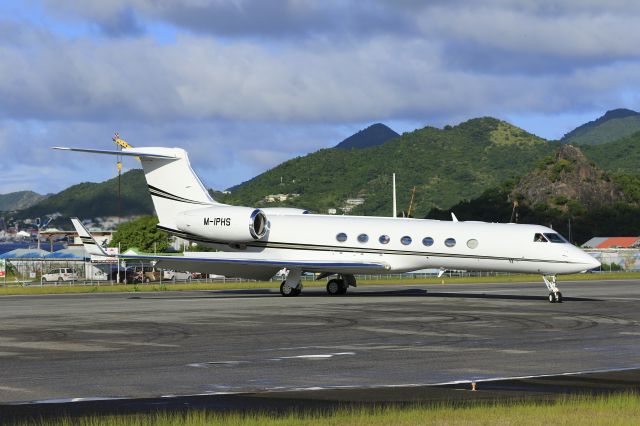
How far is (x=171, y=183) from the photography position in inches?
1630

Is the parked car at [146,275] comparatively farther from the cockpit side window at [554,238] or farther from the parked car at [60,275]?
the cockpit side window at [554,238]

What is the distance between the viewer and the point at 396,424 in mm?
10570

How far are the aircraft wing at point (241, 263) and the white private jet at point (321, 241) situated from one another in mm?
38

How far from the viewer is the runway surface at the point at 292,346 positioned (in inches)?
568

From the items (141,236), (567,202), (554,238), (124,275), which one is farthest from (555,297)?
(567,202)

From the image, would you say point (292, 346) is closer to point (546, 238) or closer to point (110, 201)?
point (546, 238)

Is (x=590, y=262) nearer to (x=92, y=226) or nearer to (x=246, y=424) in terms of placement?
(x=246, y=424)

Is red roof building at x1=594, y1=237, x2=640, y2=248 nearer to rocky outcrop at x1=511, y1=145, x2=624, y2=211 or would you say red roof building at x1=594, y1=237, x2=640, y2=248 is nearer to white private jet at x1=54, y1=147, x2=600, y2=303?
rocky outcrop at x1=511, y1=145, x2=624, y2=211

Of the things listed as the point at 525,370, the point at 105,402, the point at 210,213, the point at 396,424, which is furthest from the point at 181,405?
the point at 210,213

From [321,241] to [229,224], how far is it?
3746mm

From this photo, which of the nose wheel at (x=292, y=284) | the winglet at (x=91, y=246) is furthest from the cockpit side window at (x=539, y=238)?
the winglet at (x=91, y=246)

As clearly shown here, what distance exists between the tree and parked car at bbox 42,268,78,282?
32192mm

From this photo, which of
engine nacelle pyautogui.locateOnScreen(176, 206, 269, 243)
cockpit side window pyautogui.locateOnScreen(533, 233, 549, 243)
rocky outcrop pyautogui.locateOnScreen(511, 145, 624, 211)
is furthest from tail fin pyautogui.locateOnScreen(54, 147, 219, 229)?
rocky outcrop pyautogui.locateOnScreen(511, 145, 624, 211)

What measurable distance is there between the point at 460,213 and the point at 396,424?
147 metres
